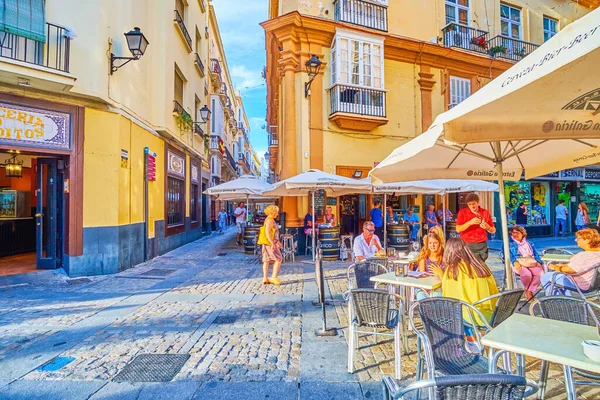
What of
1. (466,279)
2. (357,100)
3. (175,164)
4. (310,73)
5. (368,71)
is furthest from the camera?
(175,164)

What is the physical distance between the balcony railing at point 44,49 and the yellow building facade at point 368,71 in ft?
21.9

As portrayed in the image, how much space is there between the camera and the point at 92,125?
8422mm

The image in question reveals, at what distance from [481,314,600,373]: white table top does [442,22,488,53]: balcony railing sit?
47.7ft

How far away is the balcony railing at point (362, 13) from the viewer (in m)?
12.6

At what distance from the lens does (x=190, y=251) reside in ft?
42.9

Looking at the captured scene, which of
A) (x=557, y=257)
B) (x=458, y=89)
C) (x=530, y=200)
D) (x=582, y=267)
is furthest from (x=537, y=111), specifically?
(x=530, y=200)

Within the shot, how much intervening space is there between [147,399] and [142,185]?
327 inches

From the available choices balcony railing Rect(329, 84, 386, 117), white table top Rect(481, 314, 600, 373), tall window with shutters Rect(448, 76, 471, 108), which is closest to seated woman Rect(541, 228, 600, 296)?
white table top Rect(481, 314, 600, 373)

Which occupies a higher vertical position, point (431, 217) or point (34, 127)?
point (34, 127)

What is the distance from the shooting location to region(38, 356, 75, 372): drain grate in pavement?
11.8 ft

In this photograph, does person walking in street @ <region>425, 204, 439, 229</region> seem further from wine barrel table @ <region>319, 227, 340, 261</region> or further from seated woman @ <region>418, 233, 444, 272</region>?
seated woman @ <region>418, 233, 444, 272</region>

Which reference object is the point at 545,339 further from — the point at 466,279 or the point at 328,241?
the point at 328,241

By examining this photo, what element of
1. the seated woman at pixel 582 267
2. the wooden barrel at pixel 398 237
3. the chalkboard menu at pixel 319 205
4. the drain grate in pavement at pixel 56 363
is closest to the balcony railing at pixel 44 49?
the drain grate in pavement at pixel 56 363

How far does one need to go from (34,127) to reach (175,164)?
20.2ft
